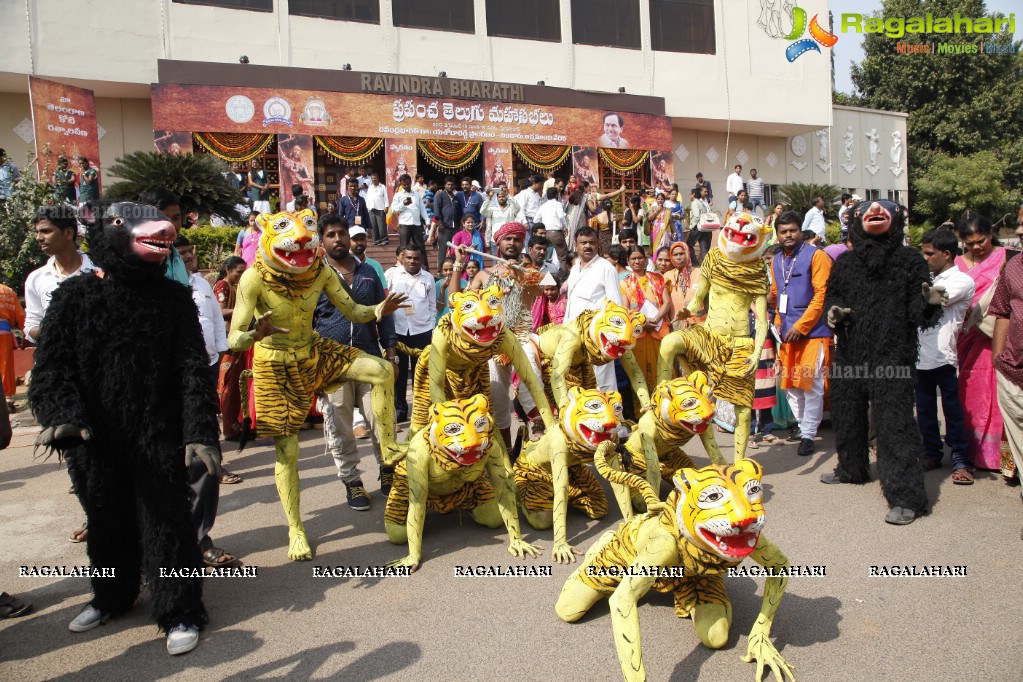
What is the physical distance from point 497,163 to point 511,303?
15.9 m

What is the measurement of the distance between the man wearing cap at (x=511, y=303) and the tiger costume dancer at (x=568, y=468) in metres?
0.69

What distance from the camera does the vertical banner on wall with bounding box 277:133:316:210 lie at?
19109 millimetres

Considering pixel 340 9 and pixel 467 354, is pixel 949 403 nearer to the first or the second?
pixel 467 354

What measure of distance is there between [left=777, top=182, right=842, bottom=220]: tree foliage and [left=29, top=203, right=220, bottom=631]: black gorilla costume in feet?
70.8

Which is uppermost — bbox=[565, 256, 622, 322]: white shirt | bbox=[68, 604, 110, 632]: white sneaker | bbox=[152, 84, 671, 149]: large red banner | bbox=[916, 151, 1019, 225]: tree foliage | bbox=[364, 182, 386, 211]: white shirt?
bbox=[152, 84, 671, 149]: large red banner

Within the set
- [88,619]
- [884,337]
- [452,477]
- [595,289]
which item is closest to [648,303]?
[595,289]

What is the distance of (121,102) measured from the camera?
63.9 feet

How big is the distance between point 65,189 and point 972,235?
1237 cm

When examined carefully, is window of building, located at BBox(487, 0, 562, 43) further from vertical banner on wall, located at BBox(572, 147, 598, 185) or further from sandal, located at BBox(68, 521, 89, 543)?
sandal, located at BBox(68, 521, 89, 543)

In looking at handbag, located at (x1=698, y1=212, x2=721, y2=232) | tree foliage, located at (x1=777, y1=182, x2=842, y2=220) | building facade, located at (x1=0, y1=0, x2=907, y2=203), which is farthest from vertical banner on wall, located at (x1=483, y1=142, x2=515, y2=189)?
tree foliage, located at (x1=777, y1=182, x2=842, y2=220)

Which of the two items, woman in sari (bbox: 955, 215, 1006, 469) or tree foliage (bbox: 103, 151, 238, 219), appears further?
tree foliage (bbox: 103, 151, 238, 219)

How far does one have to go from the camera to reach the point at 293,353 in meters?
4.71

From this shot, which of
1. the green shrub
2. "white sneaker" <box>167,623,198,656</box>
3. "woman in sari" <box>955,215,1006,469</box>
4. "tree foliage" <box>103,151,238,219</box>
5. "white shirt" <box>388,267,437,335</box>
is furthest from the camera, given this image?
the green shrub

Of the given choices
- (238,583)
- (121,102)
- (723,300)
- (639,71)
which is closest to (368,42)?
(121,102)
